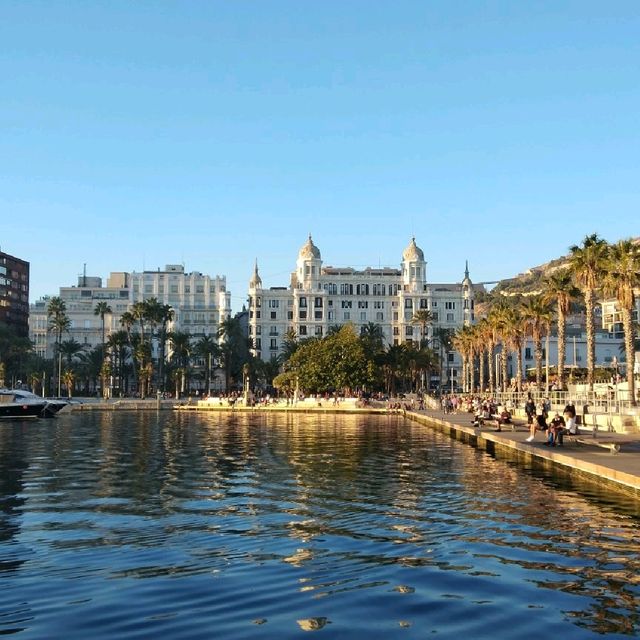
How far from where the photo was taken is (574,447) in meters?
35.0

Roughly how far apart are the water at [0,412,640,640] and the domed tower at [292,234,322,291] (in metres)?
154

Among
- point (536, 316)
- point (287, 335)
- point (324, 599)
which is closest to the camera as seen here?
point (324, 599)

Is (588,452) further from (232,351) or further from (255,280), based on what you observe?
(255,280)

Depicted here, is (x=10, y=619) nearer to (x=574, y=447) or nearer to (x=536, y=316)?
(x=574, y=447)

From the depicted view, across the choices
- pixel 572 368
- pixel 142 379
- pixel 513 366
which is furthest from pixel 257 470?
pixel 513 366

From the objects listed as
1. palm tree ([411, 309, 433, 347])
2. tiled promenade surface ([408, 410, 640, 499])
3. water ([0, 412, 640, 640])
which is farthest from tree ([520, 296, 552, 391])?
palm tree ([411, 309, 433, 347])

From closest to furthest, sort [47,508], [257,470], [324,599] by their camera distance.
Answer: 1. [324,599]
2. [47,508]
3. [257,470]

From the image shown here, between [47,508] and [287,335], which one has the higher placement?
Result: [287,335]

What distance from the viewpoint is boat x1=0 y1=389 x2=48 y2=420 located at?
89750 mm

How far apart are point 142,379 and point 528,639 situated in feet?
477

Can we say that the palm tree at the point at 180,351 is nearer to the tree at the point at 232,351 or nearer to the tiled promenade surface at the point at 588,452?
the tree at the point at 232,351

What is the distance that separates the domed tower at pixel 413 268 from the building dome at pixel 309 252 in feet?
66.5

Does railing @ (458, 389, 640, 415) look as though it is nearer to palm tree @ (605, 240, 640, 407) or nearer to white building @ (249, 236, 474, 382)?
palm tree @ (605, 240, 640, 407)

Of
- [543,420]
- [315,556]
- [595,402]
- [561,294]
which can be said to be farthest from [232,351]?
[315,556]
